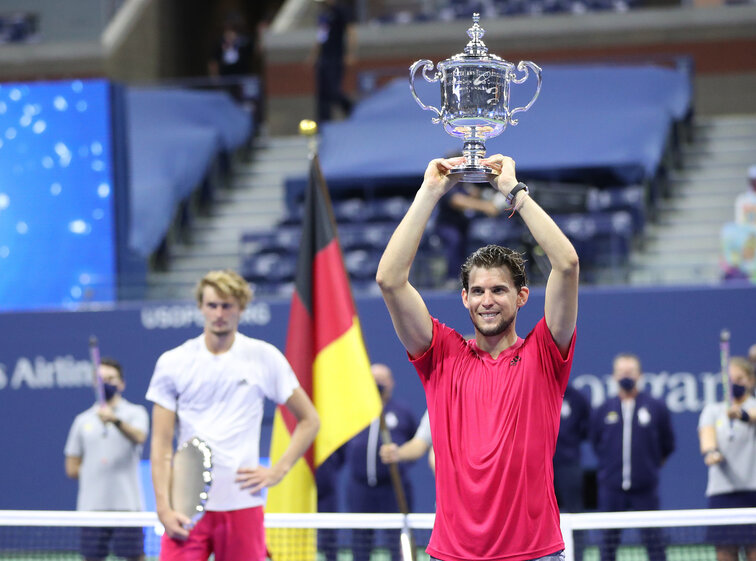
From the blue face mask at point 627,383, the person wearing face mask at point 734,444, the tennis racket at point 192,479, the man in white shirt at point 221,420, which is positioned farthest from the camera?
the blue face mask at point 627,383

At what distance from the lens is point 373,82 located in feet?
52.4

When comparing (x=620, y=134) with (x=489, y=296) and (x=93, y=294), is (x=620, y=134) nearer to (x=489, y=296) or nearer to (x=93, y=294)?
(x=93, y=294)

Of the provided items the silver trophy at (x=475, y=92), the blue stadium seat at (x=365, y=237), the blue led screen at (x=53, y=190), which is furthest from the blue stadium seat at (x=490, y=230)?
the silver trophy at (x=475, y=92)

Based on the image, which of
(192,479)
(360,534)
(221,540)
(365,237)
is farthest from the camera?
(365,237)

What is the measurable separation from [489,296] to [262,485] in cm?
213

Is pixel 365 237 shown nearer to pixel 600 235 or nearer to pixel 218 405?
pixel 600 235

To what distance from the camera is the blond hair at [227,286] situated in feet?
18.5

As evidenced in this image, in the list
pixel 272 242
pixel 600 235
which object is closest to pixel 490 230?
pixel 600 235

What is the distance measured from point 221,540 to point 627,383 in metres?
4.03

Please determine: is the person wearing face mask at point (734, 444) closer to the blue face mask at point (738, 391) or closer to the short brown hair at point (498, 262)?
the blue face mask at point (738, 391)

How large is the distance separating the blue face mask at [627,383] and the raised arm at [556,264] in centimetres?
487

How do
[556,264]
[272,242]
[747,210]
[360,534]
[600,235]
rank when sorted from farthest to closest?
[272,242] < [600,235] < [747,210] < [360,534] < [556,264]

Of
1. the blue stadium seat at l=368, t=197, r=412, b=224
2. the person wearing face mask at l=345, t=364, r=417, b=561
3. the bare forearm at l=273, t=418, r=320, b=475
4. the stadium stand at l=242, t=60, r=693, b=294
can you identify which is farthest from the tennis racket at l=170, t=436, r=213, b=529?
the blue stadium seat at l=368, t=197, r=412, b=224

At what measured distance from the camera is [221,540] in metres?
5.50
